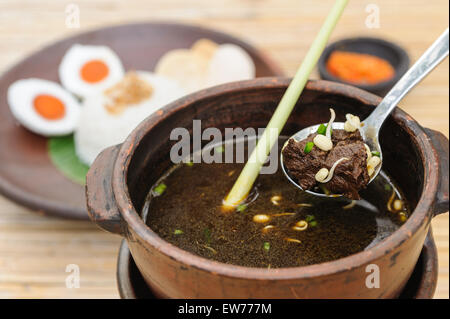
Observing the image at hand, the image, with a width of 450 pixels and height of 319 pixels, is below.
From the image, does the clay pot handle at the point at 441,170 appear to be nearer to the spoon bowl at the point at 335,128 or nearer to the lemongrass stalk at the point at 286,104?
the spoon bowl at the point at 335,128

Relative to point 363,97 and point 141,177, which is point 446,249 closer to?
point 363,97

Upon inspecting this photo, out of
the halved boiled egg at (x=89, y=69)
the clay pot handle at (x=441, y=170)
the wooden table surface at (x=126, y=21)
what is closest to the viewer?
the clay pot handle at (x=441, y=170)

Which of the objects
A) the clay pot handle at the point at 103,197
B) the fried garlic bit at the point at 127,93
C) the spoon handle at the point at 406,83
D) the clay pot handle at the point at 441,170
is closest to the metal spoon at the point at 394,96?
the spoon handle at the point at 406,83

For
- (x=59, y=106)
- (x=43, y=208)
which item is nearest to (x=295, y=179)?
(x=43, y=208)

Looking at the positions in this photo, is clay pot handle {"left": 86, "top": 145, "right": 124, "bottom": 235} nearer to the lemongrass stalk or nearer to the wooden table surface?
the lemongrass stalk

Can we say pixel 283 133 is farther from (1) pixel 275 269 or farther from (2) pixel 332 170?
(1) pixel 275 269

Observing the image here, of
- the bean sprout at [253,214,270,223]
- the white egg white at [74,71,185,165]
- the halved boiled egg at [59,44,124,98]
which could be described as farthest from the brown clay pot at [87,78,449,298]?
the halved boiled egg at [59,44,124,98]
